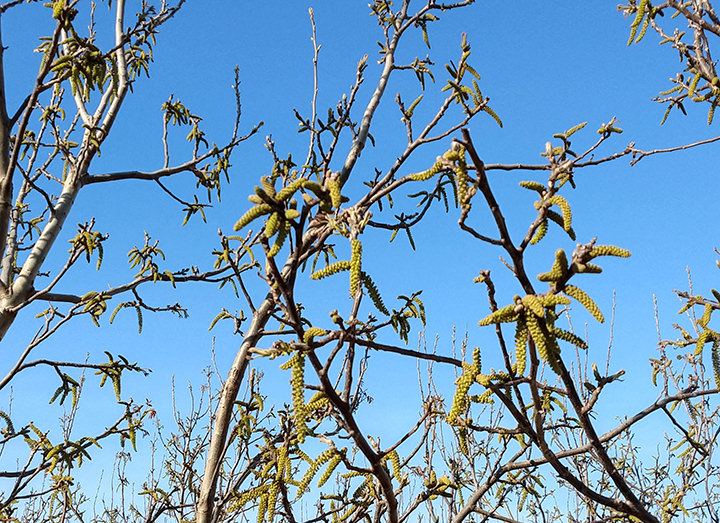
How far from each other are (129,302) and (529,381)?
329cm

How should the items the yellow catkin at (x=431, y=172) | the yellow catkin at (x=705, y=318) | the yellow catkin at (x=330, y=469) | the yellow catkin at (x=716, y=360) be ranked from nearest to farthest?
the yellow catkin at (x=431, y=172)
the yellow catkin at (x=330, y=469)
the yellow catkin at (x=716, y=360)
the yellow catkin at (x=705, y=318)

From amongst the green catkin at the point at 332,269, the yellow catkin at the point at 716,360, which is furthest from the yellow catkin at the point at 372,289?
the yellow catkin at the point at 716,360

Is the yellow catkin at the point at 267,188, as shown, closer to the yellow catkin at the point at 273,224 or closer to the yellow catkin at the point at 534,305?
the yellow catkin at the point at 273,224

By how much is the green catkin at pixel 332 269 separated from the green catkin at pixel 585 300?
0.55 metres

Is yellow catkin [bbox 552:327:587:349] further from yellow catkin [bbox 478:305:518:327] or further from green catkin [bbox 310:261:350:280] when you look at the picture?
green catkin [bbox 310:261:350:280]

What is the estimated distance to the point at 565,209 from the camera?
5.03ft

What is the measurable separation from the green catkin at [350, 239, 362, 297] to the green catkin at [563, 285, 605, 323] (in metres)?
0.49

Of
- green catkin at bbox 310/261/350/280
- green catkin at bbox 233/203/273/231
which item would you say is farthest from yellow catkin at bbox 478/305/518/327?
green catkin at bbox 233/203/273/231

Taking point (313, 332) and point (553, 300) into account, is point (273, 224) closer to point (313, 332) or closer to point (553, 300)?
point (313, 332)

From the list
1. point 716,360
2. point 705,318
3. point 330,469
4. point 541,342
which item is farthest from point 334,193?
point 705,318

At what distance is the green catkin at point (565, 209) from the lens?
1535 millimetres

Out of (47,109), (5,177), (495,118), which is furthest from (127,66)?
(495,118)

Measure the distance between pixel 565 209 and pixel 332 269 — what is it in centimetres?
62

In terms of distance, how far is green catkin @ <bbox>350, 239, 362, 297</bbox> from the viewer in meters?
1.47
